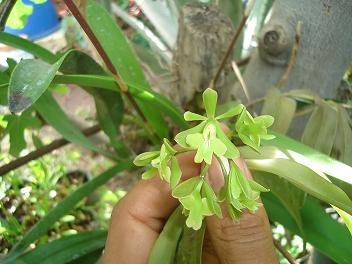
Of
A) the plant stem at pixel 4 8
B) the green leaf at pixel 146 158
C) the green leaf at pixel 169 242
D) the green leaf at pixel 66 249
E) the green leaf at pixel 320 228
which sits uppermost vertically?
the plant stem at pixel 4 8

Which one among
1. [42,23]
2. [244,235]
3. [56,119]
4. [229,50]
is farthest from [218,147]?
[42,23]

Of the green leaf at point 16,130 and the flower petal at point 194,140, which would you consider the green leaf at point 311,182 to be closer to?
the flower petal at point 194,140

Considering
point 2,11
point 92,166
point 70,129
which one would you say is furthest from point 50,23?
point 2,11

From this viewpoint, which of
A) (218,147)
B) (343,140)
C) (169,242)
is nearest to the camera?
(218,147)

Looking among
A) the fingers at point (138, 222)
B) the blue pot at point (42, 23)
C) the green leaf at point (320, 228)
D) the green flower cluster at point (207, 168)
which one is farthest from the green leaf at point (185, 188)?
the blue pot at point (42, 23)

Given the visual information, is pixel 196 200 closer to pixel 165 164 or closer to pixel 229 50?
pixel 165 164

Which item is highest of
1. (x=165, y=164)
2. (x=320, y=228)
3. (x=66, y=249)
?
(x=165, y=164)
